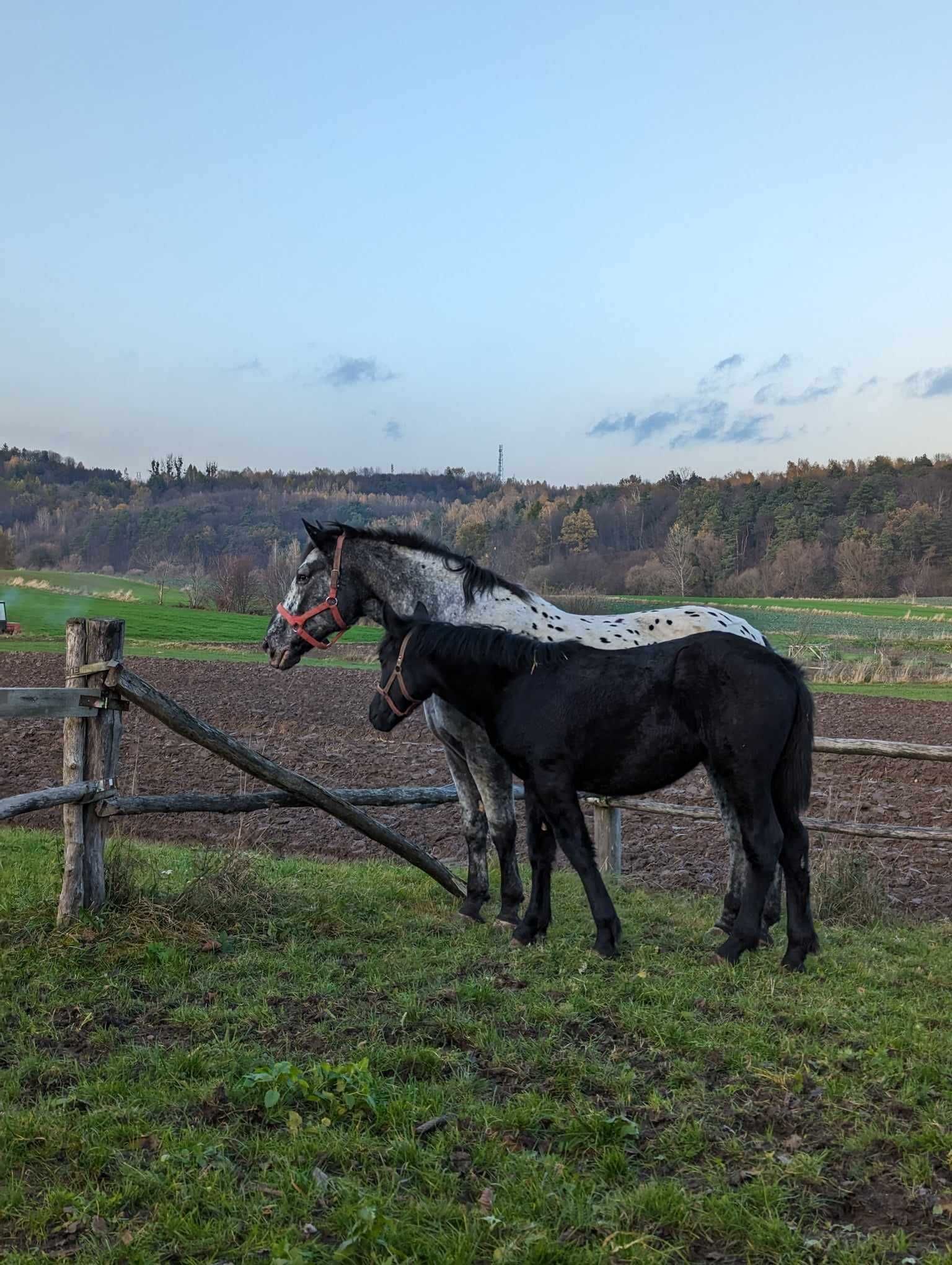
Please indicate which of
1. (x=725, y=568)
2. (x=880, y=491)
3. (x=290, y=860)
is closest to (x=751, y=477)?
(x=880, y=491)

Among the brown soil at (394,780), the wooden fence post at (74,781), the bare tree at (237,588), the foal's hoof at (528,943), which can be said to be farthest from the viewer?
the bare tree at (237,588)

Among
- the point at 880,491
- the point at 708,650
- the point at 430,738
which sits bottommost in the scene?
the point at 430,738

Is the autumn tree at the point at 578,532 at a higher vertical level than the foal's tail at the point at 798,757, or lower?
higher

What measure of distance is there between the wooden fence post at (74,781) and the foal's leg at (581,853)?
2655mm

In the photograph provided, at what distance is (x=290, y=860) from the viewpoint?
7.98 metres

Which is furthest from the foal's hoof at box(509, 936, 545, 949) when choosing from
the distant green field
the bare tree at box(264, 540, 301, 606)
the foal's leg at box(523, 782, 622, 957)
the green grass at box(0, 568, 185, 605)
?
the green grass at box(0, 568, 185, 605)

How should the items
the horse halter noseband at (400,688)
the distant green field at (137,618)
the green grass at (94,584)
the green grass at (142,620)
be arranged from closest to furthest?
1. the horse halter noseband at (400,688)
2. the green grass at (142,620)
3. the distant green field at (137,618)
4. the green grass at (94,584)

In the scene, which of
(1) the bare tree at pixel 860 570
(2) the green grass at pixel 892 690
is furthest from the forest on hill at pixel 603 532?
(2) the green grass at pixel 892 690

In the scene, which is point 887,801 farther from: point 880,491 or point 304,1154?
point 880,491

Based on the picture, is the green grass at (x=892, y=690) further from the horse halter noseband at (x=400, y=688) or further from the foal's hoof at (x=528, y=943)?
the horse halter noseband at (x=400, y=688)

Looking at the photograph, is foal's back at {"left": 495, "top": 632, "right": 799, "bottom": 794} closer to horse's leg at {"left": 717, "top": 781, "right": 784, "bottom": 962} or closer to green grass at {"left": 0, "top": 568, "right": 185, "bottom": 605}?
horse's leg at {"left": 717, "top": 781, "right": 784, "bottom": 962}

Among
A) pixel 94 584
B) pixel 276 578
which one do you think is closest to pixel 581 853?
pixel 276 578

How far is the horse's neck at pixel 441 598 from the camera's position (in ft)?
20.0

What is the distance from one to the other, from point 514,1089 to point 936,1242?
1.50 m
